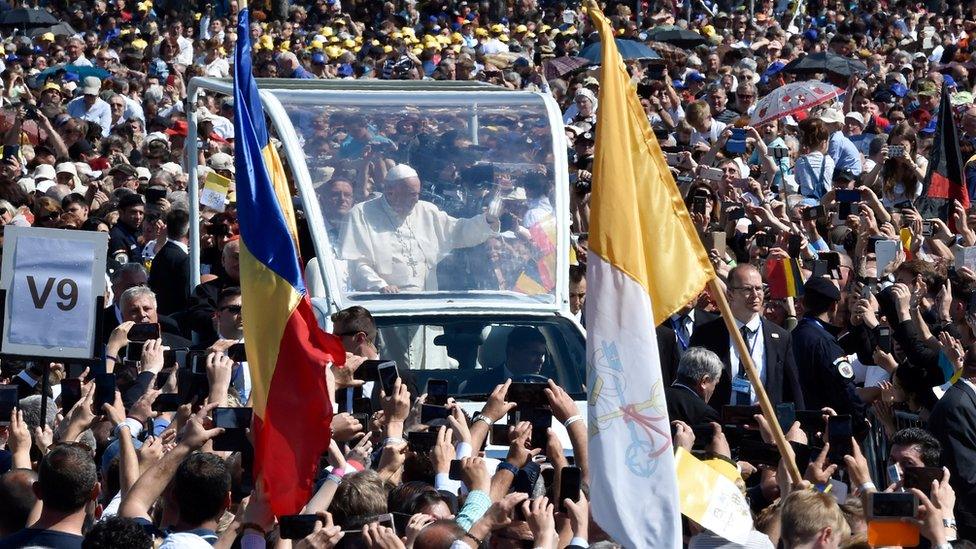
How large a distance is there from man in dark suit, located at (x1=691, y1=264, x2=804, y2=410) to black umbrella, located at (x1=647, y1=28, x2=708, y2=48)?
1669 centimetres

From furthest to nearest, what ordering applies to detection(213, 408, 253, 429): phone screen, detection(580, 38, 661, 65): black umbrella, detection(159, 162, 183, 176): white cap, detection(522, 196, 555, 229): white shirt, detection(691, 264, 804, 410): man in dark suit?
detection(580, 38, 661, 65): black umbrella
detection(159, 162, 183, 176): white cap
detection(522, 196, 555, 229): white shirt
detection(691, 264, 804, 410): man in dark suit
detection(213, 408, 253, 429): phone screen

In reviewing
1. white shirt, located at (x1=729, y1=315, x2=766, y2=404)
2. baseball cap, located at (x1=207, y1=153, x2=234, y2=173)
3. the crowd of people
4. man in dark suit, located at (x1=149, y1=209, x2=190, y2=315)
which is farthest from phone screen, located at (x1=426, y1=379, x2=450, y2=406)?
baseball cap, located at (x1=207, y1=153, x2=234, y2=173)

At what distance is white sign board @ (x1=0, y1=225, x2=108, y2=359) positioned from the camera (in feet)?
29.9

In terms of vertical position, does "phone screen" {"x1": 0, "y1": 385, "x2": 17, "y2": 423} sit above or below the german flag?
above

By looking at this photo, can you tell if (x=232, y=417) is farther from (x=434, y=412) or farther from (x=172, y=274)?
(x=172, y=274)

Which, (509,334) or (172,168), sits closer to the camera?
(509,334)

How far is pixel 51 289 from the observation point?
9195mm

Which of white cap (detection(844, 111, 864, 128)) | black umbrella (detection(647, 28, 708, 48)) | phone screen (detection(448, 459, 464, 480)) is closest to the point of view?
phone screen (detection(448, 459, 464, 480))

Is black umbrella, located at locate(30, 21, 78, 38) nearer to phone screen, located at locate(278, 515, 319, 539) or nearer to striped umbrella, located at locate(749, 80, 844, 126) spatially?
striped umbrella, located at locate(749, 80, 844, 126)

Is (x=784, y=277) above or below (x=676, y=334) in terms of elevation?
above

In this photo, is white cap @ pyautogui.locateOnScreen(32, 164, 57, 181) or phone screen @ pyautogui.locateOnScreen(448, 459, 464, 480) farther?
white cap @ pyautogui.locateOnScreen(32, 164, 57, 181)

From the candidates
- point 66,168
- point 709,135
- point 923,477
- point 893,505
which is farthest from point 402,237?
point 709,135

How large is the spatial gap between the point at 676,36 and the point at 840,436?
20498mm

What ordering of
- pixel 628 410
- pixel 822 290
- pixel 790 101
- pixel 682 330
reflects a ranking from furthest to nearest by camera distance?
pixel 790 101 → pixel 682 330 → pixel 822 290 → pixel 628 410
